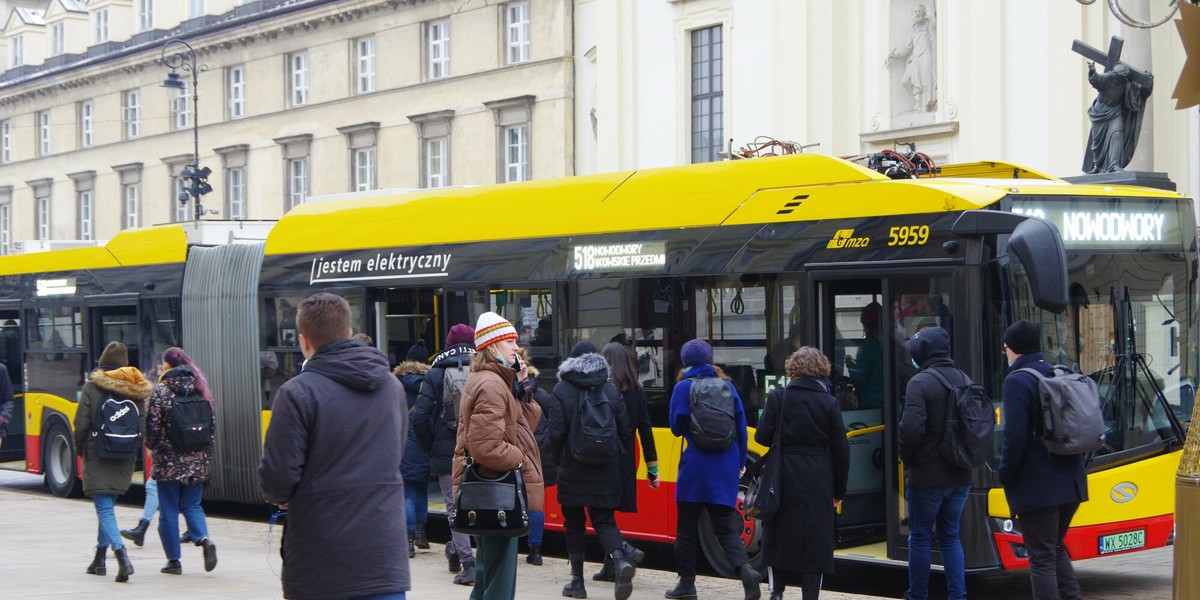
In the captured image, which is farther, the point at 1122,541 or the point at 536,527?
the point at 536,527

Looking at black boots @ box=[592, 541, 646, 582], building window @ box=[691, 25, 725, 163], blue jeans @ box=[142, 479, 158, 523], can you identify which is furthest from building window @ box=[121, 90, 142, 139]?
black boots @ box=[592, 541, 646, 582]

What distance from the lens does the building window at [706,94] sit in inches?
1395

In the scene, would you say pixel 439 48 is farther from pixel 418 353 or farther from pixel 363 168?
Answer: pixel 418 353

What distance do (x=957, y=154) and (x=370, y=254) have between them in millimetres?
17889

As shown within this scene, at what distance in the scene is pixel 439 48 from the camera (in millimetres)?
44938

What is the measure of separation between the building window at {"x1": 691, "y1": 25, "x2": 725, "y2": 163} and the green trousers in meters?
27.4

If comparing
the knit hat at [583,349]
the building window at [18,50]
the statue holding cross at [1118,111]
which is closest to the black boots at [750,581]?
the knit hat at [583,349]

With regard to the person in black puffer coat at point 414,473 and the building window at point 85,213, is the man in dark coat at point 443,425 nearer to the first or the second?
the person in black puffer coat at point 414,473

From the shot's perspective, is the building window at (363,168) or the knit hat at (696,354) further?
the building window at (363,168)

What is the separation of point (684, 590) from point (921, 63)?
2259 cm

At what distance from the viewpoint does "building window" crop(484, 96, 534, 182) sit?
4228 centimetres

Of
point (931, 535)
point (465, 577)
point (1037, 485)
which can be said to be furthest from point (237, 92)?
point (1037, 485)

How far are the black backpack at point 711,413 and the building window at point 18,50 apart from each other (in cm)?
5956

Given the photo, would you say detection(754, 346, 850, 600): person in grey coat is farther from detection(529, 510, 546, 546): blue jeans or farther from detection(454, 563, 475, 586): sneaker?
detection(529, 510, 546, 546): blue jeans
